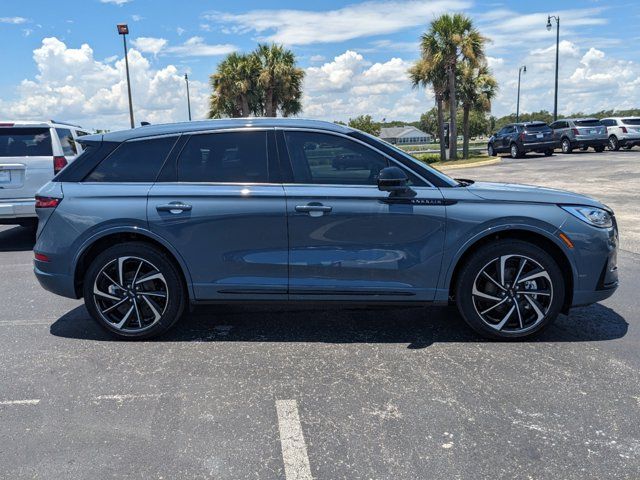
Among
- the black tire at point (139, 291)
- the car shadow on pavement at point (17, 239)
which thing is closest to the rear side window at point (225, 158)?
the black tire at point (139, 291)

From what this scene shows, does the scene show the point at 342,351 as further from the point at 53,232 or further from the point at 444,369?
the point at 53,232

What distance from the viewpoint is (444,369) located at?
150 inches

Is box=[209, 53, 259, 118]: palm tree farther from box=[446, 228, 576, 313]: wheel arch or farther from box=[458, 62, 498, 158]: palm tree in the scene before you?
box=[446, 228, 576, 313]: wheel arch

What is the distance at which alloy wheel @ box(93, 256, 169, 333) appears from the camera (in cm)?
440

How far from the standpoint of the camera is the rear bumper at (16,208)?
26.6ft

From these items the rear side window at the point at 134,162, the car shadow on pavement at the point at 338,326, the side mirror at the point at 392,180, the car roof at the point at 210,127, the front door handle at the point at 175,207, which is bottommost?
the car shadow on pavement at the point at 338,326

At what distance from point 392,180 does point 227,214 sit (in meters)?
1.30

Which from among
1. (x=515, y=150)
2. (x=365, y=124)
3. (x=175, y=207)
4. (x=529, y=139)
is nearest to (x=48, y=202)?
(x=175, y=207)

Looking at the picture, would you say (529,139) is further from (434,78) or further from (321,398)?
(321,398)

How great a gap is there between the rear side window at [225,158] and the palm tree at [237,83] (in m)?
33.8

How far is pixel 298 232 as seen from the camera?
423cm

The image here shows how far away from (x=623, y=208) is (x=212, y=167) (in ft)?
31.8

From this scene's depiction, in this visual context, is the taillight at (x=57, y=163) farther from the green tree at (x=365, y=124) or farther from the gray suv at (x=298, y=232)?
the green tree at (x=365, y=124)

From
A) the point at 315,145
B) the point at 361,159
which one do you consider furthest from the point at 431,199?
the point at 315,145
